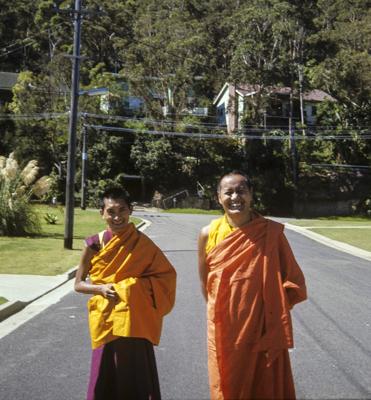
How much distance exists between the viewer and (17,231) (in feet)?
68.4

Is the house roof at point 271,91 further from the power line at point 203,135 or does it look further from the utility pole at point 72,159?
the utility pole at point 72,159

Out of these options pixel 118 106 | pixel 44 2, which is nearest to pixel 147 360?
pixel 118 106

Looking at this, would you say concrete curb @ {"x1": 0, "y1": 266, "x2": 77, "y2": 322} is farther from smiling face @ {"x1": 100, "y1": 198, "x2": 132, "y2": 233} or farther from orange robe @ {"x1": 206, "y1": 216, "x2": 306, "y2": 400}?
orange robe @ {"x1": 206, "y1": 216, "x2": 306, "y2": 400}

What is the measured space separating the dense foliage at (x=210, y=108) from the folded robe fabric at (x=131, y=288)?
43.4m

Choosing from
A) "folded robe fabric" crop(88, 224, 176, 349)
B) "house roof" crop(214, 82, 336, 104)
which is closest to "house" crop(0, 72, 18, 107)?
"house roof" crop(214, 82, 336, 104)

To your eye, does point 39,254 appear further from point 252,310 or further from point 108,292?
point 252,310

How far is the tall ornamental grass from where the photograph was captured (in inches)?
805

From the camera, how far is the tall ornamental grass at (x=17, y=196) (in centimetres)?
2045

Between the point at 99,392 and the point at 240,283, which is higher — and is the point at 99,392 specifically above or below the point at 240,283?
below

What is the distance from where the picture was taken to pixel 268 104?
161 ft

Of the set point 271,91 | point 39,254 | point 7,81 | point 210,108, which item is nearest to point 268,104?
point 271,91

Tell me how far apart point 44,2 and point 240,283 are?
6823cm

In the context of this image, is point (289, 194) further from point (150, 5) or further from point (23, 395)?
point (23, 395)

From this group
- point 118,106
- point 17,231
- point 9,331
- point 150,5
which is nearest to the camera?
point 9,331
